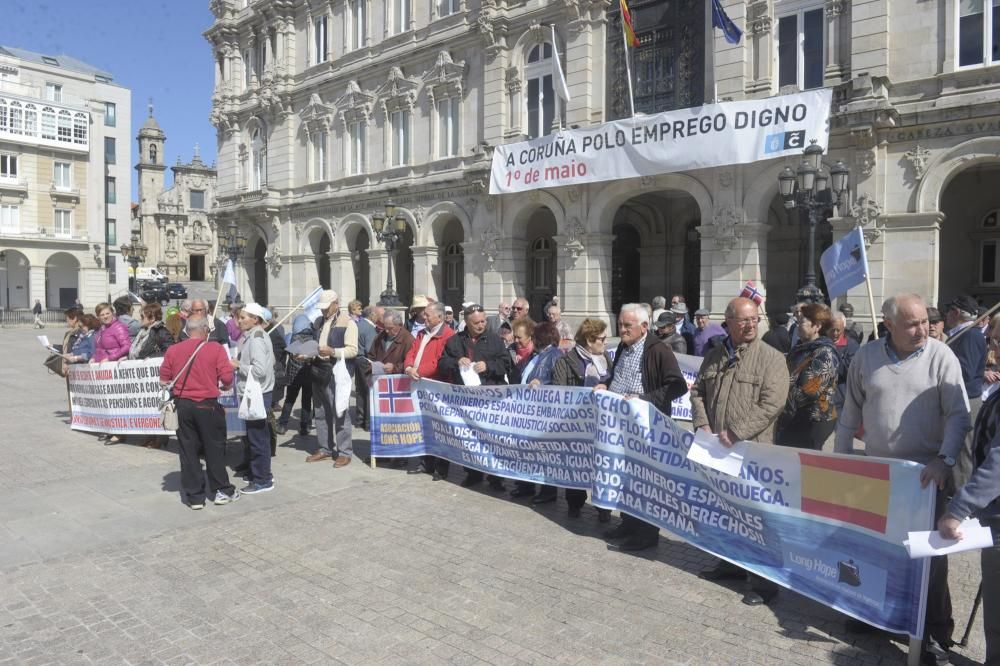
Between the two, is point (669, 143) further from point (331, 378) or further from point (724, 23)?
point (331, 378)

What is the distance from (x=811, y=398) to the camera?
5305 mm

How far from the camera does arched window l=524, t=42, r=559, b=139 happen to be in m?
22.9

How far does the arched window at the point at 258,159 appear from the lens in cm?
3403

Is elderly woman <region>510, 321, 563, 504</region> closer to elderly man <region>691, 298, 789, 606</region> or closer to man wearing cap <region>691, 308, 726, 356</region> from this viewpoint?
elderly man <region>691, 298, 789, 606</region>

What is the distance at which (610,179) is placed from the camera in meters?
19.7

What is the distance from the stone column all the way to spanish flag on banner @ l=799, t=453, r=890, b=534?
74.1ft

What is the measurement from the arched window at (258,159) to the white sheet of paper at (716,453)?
107ft

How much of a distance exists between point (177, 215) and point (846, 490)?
93344mm

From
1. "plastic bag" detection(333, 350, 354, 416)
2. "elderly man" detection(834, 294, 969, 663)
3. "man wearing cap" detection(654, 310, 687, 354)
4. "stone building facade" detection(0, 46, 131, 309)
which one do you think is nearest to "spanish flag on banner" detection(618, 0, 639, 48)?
"man wearing cap" detection(654, 310, 687, 354)

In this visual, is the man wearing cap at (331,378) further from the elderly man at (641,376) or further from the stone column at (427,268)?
the stone column at (427,268)

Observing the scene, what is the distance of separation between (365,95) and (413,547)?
25.9 m

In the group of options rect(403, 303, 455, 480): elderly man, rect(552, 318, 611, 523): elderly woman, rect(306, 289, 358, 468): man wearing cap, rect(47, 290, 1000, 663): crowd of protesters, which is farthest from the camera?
rect(306, 289, 358, 468): man wearing cap

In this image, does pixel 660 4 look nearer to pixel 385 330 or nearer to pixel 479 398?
pixel 385 330

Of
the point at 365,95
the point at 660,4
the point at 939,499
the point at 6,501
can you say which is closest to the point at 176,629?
the point at 6,501
